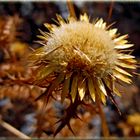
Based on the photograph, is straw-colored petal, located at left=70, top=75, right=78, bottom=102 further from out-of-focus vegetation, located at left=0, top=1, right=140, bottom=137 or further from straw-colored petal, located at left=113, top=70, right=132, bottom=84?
out-of-focus vegetation, located at left=0, top=1, right=140, bottom=137

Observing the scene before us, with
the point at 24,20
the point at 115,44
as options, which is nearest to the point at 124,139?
the point at 24,20

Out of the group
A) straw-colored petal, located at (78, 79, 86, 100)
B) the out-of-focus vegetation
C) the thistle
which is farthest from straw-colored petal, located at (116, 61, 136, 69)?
the out-of-focus vegetation

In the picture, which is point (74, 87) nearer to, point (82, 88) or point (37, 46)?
point (82, 88)

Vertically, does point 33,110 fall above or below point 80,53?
below

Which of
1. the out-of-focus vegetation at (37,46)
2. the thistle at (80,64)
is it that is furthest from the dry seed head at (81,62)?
the out-of-focus vegetation at (37,46)

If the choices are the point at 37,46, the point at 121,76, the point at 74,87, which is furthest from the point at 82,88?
the point at 37,46

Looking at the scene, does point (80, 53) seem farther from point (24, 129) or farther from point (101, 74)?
point (24, 129)

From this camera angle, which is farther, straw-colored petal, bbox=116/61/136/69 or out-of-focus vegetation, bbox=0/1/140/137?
out-of-focus vegetation, bbox=0/1/140/137

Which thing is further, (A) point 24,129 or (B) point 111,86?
(A) point 24,129
